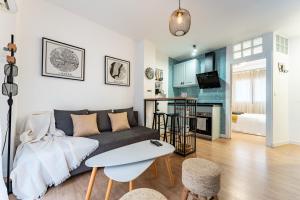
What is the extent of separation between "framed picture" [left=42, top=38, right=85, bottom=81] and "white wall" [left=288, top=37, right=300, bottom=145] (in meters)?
5.18

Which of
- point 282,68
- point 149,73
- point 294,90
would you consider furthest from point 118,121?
point 294,90

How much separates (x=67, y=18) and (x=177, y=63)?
391 cm

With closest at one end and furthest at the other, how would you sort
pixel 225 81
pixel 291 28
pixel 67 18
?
1. pixel 67 18
2. pixel 291 28
3. pixel 225 81

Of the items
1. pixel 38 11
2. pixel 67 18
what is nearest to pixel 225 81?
pixel 67 18

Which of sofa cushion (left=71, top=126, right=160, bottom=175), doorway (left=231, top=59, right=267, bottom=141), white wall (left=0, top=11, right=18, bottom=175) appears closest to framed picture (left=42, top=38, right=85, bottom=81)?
white wall (left=0, top=11, right=18, bottom=175)

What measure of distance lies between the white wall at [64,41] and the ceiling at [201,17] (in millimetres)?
231

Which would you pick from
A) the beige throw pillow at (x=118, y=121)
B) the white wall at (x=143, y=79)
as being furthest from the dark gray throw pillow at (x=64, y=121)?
the white wall at (x=143, y=79)

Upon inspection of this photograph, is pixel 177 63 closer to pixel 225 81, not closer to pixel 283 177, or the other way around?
pixel 225 81

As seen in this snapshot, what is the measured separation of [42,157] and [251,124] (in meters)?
5.60

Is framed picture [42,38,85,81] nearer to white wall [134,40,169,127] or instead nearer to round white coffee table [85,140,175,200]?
white wall [134,40,169,127]

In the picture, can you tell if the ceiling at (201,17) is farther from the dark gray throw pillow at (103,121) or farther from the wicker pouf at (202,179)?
the wicker pouf at (202,179)

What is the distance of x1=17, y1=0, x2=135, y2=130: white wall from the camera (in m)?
2.34

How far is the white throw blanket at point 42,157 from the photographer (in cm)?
162

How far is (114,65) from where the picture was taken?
140 inches
